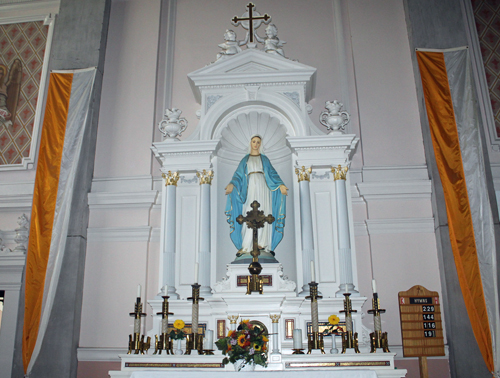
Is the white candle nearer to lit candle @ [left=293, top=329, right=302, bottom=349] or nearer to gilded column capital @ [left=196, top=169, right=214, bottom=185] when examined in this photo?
lit candle @ [left=293, top=329, right=302, bottom=349]

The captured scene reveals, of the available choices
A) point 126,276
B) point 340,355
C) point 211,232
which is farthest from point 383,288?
point 126,276

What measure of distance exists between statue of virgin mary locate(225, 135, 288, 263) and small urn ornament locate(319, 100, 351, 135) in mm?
895

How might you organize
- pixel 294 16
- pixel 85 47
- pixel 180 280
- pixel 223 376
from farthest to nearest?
1. pixel 294 16
2. pixel 85 47
3. pixel 180 280
4. pixel 223 376

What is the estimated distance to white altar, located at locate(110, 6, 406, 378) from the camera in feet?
17.9

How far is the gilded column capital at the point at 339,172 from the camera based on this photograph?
605 cm

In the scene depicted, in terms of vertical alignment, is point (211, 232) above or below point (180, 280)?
above

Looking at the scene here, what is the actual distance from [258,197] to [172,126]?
1444 millimetres

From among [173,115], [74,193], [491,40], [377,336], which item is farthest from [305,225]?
[491,40]

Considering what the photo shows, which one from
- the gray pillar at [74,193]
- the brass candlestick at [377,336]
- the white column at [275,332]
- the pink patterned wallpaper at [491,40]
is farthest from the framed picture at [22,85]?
the pink patterned wallpaper at [491,40]

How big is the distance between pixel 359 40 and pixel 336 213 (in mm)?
2857

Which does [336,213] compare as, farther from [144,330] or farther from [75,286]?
[75,286]

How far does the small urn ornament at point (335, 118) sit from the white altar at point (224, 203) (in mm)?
46

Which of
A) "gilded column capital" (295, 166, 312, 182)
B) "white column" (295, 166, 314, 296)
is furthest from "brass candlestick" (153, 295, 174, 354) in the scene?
"gilded column capital" (295, 166, 312, 182)

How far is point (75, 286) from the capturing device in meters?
6.03
